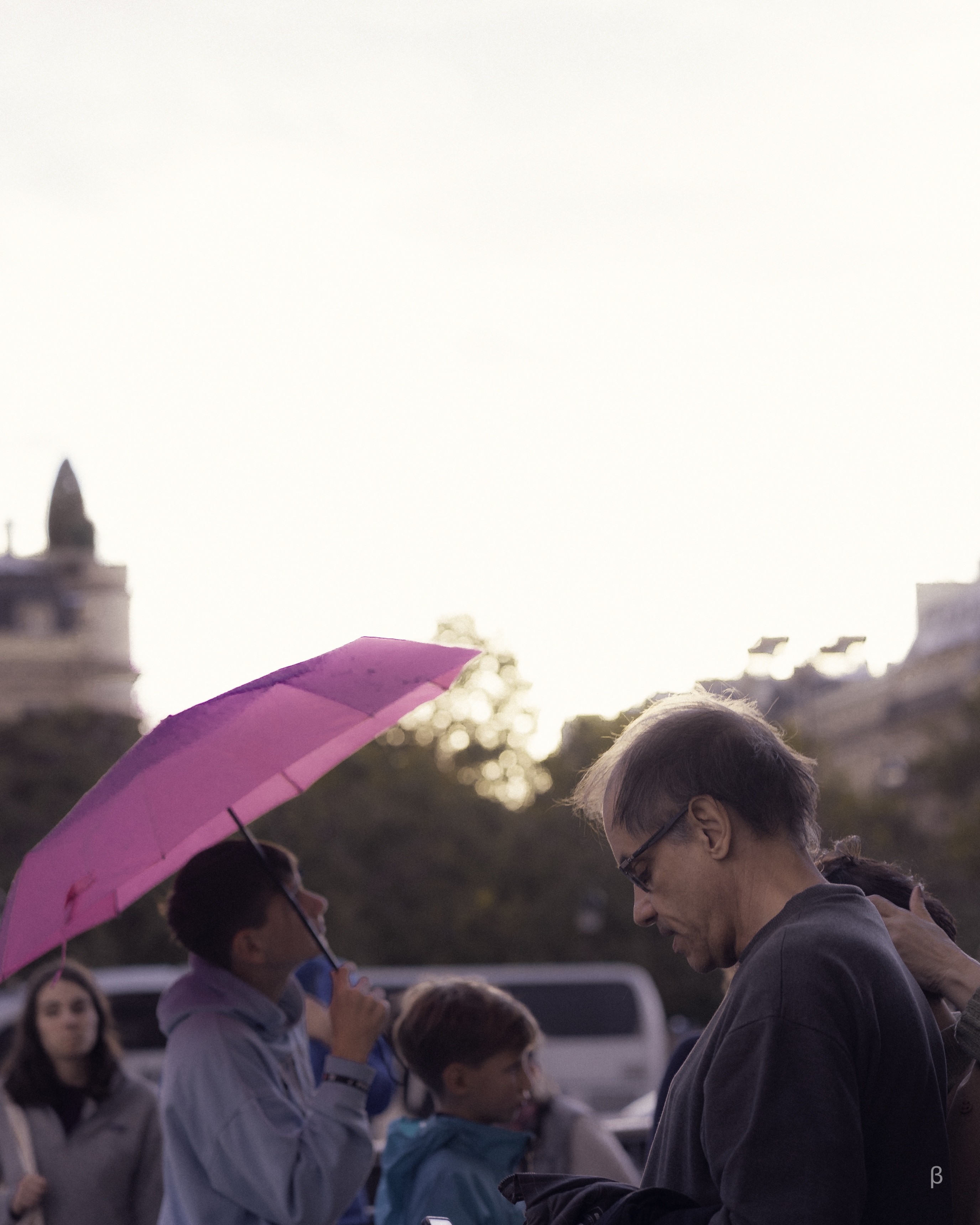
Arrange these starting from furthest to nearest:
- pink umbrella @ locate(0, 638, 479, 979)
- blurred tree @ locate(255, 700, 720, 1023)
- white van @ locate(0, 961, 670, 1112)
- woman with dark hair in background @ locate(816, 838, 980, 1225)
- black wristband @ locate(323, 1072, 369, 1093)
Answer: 1. blurred tree @ locate(255, 700, 720, 1023)
2. white van @ locate(0, 961, 670, 1112)
3. black wristband @ locate(323, 1072, 369, 1093)
4. pink umbrella @ locate(0, 638, 479, 979)
5. woman with dark hair in background @ locate(816, 838, 980, 1225)

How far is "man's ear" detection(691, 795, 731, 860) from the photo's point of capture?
2.06 meters

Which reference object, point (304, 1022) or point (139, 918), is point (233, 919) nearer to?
point (304, 1022)

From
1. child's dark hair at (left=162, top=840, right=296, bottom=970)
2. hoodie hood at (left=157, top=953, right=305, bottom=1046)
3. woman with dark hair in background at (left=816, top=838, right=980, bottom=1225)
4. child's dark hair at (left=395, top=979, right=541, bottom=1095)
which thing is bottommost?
child's dark hair at (left=395, top=979, right=541, bottom=1095)

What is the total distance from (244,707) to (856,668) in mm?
77026

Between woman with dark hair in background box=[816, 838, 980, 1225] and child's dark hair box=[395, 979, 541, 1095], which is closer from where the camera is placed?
woman with dark hair in background box=[816, 838, 980, 1225]

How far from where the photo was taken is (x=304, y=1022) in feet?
11.9

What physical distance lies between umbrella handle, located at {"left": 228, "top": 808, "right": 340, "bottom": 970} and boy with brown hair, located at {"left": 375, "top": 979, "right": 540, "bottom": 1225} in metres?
0.27

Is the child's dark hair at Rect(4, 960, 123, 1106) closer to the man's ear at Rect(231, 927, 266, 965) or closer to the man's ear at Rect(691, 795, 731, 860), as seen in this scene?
the man's ear at Rect(231, 927, 266, 965)

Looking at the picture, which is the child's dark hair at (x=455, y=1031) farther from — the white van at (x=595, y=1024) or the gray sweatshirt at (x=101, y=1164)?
the white van at (x=595, y=1024)

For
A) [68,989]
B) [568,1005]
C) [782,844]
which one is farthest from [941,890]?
[782,844]

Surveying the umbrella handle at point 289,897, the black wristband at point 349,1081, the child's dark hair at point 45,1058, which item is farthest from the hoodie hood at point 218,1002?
the child's dark hair at point 45,1058

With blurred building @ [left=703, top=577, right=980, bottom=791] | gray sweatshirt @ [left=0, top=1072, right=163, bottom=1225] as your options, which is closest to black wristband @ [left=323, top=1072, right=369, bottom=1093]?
gray sweatshirt @ [left=0, top=1072, right=163, bottom=1225]

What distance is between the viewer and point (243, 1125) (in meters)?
2.98

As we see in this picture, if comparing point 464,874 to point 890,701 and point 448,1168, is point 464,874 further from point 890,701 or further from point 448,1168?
point 890,701
